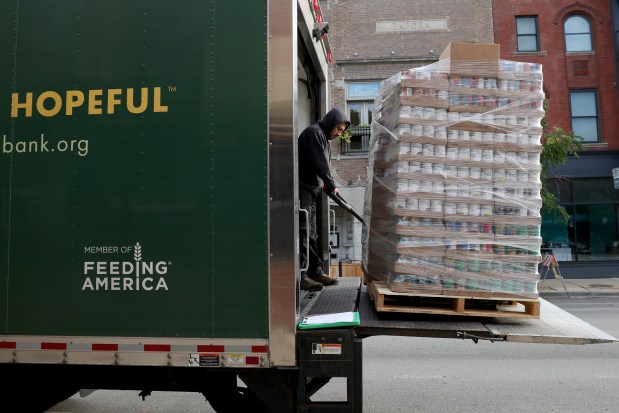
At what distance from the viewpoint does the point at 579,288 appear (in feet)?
47.6

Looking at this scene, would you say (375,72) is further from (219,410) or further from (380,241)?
(219,410)

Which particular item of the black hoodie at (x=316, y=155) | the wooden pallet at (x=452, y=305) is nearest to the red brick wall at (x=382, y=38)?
the black hoodie at (x=316, y=155)

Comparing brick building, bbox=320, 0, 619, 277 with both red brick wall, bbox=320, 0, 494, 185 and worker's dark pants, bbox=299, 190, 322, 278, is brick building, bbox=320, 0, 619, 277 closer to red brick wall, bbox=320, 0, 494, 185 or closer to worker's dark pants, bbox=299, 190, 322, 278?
red brick wall, bbox=320, 0, 494, 185

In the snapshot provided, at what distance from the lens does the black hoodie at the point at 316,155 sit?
13.7 ft

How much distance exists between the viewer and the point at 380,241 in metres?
4.15

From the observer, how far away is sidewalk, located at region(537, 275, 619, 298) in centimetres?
1373

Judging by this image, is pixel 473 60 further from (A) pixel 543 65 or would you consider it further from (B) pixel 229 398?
(A) pixel 543 65

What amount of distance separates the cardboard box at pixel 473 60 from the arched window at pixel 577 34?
17.2 metres

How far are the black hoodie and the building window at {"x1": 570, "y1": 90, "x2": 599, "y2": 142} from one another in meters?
16.3

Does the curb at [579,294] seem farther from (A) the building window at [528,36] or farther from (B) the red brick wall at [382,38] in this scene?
(A) the building window at [528,36]

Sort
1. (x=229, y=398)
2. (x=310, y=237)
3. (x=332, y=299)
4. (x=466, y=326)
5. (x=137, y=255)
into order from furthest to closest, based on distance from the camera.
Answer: (x=310, y=237), (x=332, y=299), (x=229, y=398), (x=466, y=326), (x=137, y=255)

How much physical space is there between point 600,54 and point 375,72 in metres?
8.03

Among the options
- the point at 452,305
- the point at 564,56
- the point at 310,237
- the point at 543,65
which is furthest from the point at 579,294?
the point at 452,305

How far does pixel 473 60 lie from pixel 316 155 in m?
1.41
